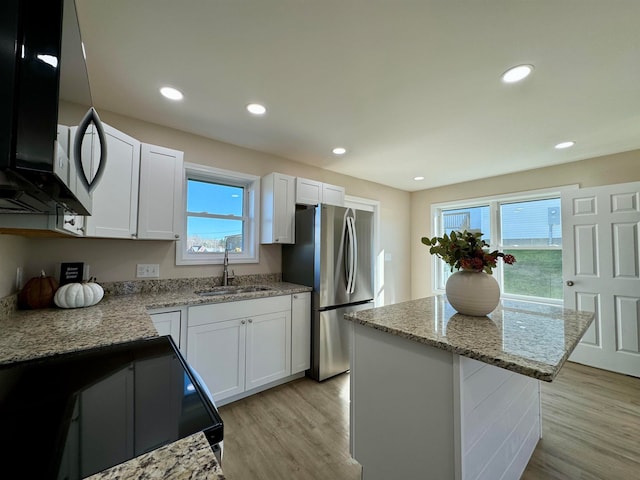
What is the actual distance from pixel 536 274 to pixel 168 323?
447cm

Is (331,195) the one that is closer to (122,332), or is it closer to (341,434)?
(341,434)

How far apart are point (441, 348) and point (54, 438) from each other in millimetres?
1200

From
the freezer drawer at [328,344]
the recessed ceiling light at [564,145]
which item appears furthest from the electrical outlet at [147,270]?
the recessed ceiling light at [564,145]

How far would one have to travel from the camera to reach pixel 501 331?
4.10ft

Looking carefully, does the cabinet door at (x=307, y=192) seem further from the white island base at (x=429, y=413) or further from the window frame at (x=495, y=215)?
the window frame at (x=495, y=215)

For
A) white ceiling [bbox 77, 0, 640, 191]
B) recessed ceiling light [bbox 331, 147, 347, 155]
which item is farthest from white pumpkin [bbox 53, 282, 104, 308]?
recessed ceiling light [bbox 331, 147, 347, 155]

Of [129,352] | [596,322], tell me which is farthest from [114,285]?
[596,322]

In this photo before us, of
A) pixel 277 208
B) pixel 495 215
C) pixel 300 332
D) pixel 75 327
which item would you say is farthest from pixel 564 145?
pixel 75 327

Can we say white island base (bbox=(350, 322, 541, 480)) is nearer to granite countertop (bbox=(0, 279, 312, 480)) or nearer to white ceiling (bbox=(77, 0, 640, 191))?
granite countertop (bbox=(0, 279, 312, 480))

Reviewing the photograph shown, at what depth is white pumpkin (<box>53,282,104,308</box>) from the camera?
1.70 metres

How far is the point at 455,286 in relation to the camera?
1.54 metres

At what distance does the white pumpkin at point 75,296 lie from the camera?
1.70 metres

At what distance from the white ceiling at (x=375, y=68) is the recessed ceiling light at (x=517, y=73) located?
4 centimetres

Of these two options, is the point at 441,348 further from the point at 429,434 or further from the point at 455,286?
the point at 455,286
